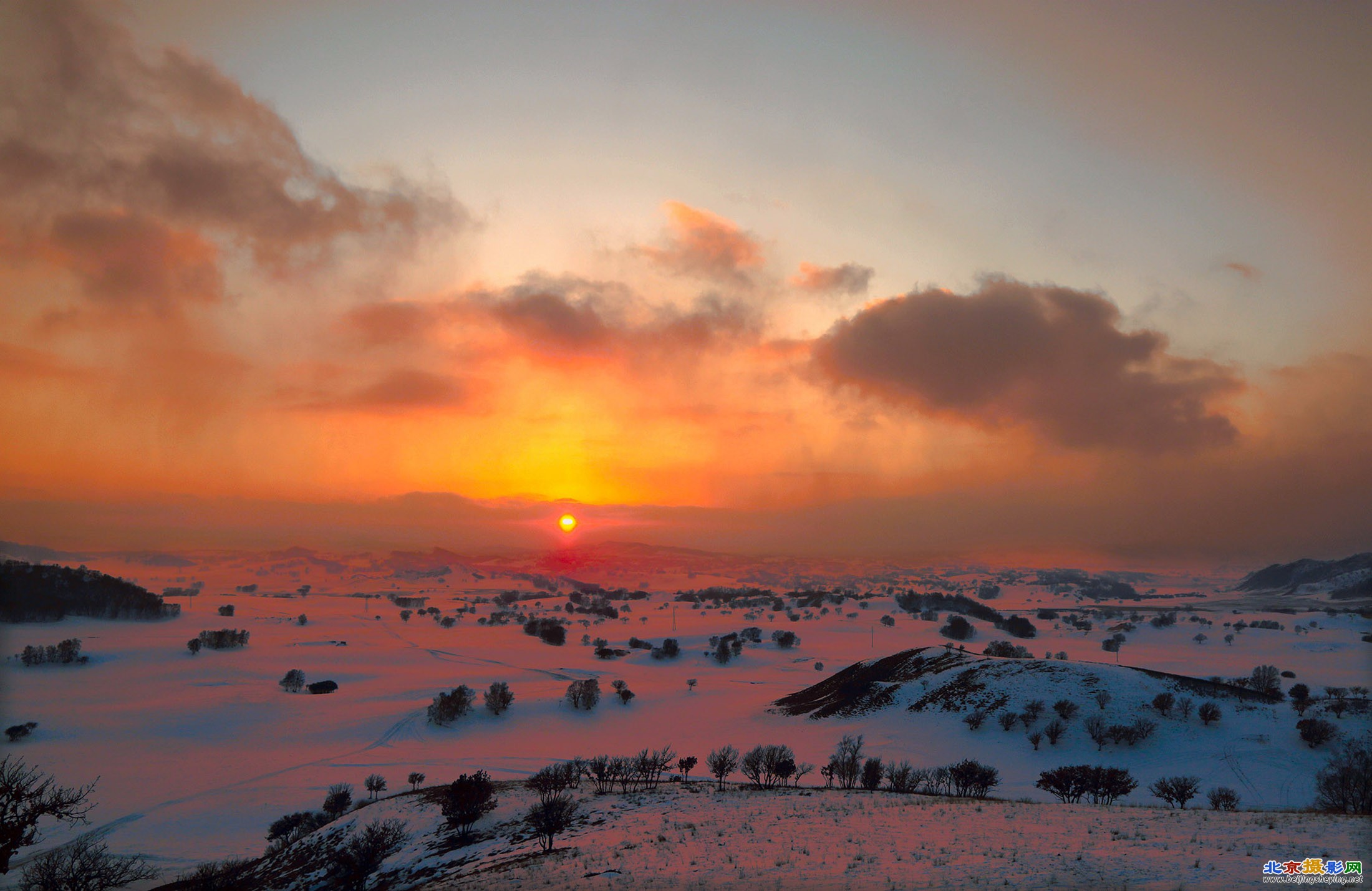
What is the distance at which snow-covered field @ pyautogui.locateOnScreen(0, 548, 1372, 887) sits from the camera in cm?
2106

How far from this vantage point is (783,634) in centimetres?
10425

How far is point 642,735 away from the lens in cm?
5728

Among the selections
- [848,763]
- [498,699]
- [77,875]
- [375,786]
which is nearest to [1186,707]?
[848,763]

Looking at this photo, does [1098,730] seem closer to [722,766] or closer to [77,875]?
[722,766]

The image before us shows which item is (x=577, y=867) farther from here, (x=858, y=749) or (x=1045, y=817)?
(x=858, y=749)

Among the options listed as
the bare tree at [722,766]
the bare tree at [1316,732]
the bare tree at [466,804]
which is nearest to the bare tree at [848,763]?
the bare tree at [722,766]

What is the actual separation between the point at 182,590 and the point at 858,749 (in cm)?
21591

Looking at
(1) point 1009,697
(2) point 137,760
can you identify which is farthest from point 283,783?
(1) point 1009,697

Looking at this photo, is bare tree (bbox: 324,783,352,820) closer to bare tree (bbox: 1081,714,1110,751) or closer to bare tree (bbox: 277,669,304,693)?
bare tree (bbox: 277,669,304,693)

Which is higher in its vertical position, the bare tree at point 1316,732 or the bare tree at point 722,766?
the bare tree at point 1316,732

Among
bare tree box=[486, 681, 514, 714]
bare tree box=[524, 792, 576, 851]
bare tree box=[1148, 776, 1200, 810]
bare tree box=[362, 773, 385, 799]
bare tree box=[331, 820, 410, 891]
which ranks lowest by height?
bare tree box=[486, 681, 514, 714]

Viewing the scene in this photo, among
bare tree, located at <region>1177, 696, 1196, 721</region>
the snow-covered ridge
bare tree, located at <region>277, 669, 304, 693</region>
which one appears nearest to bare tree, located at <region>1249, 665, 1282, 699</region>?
the snow-covered ridge

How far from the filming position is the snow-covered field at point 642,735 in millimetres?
21062

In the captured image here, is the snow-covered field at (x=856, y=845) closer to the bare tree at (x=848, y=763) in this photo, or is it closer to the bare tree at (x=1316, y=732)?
the bare tree at (x=848, y=763)
